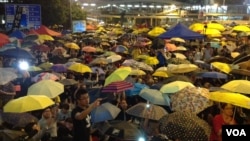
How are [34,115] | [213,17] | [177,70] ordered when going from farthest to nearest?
[213,17] → [177,70] → [34,115]

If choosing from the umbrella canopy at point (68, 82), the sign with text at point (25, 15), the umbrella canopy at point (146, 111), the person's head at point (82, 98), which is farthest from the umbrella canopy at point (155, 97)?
the sign with text at point (25, 15)

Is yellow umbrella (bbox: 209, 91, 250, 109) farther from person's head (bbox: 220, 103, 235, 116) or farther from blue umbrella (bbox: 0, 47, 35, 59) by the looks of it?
blue umbrella (bbox: 0, 47, 35, 59)

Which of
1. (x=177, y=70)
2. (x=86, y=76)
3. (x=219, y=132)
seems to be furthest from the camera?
(x=86, y=76)

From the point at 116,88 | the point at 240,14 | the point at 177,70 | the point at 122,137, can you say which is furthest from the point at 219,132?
the point at 240,14

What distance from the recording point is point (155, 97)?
752 centimetres

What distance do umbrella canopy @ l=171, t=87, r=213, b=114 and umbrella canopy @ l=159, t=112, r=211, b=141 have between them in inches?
55.8

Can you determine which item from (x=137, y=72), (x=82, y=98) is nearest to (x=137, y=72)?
(x=137, y=72)

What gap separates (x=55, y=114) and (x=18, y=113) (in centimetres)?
89

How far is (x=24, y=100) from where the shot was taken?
22.6 ft

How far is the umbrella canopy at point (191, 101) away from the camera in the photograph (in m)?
7.11

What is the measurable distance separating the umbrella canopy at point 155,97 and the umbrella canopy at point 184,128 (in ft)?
5.80

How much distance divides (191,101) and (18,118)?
3.03 meters

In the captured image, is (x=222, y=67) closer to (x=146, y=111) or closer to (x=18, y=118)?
(x=146, y=111)

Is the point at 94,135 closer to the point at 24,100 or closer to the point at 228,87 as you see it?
the point at 24,100
